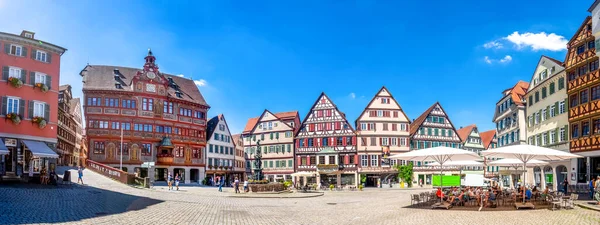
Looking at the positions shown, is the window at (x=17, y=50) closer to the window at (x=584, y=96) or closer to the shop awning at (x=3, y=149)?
the shop awning at (x=3, y=149)

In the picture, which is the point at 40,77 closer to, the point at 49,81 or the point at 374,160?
the point at 49,81

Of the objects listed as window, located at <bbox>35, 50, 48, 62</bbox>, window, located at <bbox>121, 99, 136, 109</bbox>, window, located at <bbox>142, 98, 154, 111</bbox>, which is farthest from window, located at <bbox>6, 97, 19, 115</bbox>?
window, located at <bbox>142, 98, 154, 111</bbox>

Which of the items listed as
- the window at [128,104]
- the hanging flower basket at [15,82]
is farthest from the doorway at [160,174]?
the hanging flower basket at [15,82]

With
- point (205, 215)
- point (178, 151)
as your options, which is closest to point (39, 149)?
point (205, 215)

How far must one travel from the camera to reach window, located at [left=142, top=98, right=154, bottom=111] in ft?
194

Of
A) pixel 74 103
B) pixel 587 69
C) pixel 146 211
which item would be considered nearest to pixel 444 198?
pixel 146 211

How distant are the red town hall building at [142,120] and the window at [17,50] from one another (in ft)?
71.8

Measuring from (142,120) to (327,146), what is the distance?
2482 centimetres

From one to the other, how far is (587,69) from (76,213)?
35.3m

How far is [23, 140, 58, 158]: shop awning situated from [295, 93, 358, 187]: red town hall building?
125 ft

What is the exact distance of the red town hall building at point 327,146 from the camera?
68.4 meters

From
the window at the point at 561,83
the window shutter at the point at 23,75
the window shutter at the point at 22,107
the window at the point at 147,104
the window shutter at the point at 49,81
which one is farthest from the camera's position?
the window at the point at 147,104

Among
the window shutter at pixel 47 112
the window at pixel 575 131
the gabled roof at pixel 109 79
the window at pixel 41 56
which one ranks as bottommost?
the window at pixel 575 131

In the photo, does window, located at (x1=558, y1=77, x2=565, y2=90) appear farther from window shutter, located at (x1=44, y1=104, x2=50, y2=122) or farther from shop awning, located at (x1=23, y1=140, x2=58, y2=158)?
window shutter, located at (x1=44, y1=104, x2=50, y2=122)
